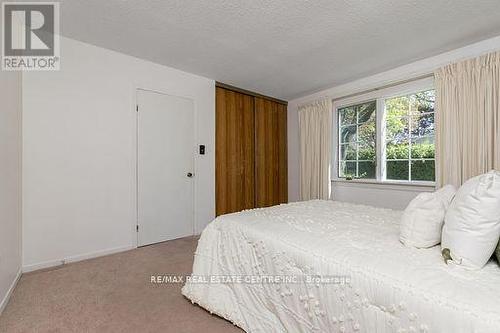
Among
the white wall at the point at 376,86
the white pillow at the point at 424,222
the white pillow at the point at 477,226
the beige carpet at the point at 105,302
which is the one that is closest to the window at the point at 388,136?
the white wall at the point at 376,86

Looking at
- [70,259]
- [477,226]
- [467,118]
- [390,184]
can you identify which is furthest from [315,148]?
[70,259]

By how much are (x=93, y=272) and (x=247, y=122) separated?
3.09 m

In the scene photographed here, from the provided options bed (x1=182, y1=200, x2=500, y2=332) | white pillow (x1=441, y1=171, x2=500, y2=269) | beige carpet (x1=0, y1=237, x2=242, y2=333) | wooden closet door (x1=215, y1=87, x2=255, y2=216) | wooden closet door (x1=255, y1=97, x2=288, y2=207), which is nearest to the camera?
bed (x1=182, y1=200, x2=500, y2=332)

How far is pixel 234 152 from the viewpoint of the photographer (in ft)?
14.0

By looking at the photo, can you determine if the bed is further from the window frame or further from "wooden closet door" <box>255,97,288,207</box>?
"wooden closet door" <box>255,97,288,207</box>

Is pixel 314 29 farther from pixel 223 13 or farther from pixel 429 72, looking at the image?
pixel 429 72

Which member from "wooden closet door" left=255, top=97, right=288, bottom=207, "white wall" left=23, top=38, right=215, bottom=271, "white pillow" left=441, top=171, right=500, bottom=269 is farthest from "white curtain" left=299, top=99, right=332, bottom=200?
"white pillow" left=441, top=171, right=500, bottom=269

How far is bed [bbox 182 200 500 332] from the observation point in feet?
2.75

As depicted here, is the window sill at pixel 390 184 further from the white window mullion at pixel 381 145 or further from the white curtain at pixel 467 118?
the white curtain at pixel 467 118

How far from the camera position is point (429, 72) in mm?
2979

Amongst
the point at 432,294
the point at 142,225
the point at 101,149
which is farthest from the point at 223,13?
the point at 142,225

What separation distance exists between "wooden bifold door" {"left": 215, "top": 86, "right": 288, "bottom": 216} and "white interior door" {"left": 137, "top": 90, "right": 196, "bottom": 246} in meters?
A: 0.58

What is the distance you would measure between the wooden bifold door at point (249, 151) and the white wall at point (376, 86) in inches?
9.2

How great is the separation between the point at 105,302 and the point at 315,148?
141 inches
